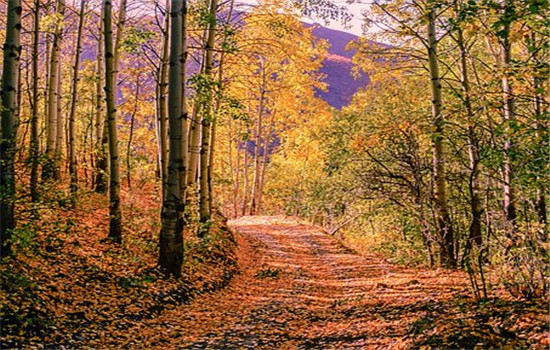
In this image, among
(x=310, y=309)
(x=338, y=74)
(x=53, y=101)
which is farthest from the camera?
(x=338, y=74)

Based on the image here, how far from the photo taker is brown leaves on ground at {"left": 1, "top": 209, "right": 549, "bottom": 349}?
16.4ft

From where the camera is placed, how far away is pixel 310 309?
8.10 meters

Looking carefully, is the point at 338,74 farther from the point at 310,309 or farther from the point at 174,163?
the point at 310,309

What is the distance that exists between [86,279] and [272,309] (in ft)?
11.0

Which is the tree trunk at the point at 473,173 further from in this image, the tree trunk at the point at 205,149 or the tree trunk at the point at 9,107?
the tree trunk at the point at 9,107

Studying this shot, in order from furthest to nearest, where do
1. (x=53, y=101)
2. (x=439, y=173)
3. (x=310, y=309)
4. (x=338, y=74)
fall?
1. (x=338, y=74)
2. (x=53, y=101)
3. (x=439, y=173)
4. (x=310, y=309)

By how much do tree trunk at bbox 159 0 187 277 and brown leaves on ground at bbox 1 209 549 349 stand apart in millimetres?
491

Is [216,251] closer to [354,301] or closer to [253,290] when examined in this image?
[253,290]

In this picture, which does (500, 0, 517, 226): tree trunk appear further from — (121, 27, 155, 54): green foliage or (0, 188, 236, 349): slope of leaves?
(121, 27, 155, 54): green foliage

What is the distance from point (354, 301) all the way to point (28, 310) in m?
5.47

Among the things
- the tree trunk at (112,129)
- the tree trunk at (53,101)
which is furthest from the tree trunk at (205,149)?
the tree trunk at (53,101)

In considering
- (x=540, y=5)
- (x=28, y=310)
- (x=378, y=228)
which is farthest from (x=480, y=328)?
(x=378, y=228)

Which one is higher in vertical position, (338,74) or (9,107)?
(338,74)

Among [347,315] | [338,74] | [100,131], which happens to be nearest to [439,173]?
[347,315]
